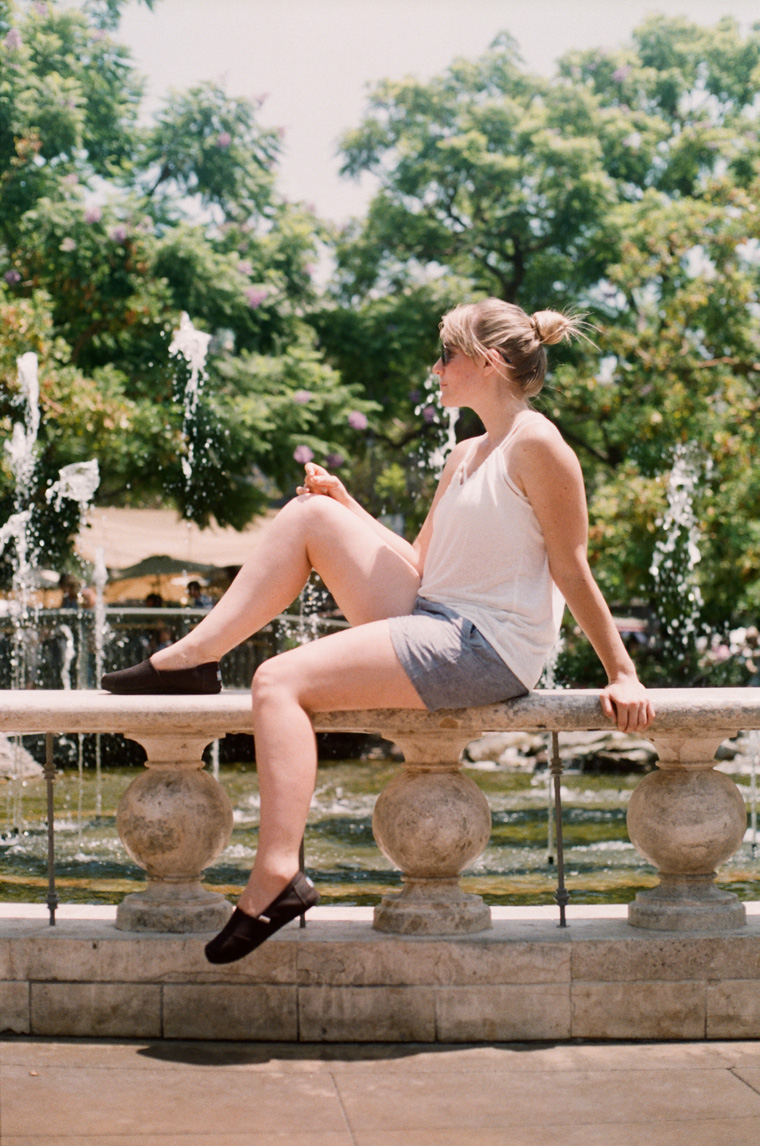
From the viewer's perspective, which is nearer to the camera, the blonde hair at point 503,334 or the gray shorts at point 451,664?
the gray shorts at point 451,664

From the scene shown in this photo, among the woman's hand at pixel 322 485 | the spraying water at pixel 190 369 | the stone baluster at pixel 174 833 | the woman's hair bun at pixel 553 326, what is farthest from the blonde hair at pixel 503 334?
the spraying water at pixel 190 369

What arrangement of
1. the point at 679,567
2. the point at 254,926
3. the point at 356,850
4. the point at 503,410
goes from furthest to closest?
the point at 679,567 → the point at 356,850 → the point at 503,410 → the point at 254,926

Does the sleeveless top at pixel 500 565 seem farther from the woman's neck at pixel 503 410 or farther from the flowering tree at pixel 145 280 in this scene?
the flowering tree at pixel 145 280

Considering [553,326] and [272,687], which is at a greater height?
[553,326]

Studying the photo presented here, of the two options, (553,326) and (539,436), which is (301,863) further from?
(553,326)

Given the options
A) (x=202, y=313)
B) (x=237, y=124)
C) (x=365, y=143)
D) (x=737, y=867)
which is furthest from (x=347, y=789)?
(x=365, y=143)

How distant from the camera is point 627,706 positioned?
2.78 metres

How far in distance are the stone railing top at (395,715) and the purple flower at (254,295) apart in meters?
15.7

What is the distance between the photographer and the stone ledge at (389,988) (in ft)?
9.37

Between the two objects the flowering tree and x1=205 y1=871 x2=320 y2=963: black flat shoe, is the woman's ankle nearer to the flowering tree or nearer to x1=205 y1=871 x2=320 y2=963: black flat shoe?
x1=205 y1=871 x2=320 y2=963: black flat shoe

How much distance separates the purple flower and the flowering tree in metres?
0.02

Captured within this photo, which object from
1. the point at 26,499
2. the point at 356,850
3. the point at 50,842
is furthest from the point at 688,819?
the point at 26,499

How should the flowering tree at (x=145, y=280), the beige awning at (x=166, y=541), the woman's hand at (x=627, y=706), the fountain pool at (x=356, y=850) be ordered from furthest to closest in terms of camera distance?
the beige awning at (x=166, y=541) < the flowering tree at (x=145, y=280) < the fountain pool at (x=356, y=850) < the woman's hand at (x=627, y=706)

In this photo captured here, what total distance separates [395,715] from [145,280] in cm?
1543
